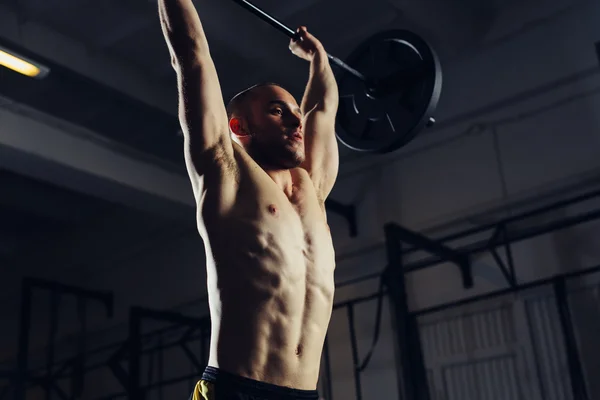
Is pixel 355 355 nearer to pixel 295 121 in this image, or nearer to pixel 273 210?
pixel 295 121

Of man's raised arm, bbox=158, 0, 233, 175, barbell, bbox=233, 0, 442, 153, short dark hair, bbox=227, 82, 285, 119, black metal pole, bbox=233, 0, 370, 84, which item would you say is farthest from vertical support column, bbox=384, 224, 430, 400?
man's raised arm, bbox=158, 0, 233, 175

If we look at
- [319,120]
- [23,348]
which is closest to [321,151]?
[319,120]

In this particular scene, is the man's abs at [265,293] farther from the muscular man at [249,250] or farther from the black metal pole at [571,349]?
the black metal pole at [571,349]

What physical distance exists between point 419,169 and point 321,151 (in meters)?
2.66

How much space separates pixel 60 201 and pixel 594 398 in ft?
14.0

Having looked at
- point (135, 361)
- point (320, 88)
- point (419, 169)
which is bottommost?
point (135, 361)

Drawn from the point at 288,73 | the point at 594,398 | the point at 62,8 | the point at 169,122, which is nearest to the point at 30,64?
the point at 62,8

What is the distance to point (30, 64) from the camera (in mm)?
3707

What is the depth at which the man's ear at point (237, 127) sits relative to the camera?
1878mm

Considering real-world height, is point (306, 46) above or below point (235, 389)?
above

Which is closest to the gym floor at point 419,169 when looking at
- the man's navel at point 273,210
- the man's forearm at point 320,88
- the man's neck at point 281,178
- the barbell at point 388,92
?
the barbell at point 388,92

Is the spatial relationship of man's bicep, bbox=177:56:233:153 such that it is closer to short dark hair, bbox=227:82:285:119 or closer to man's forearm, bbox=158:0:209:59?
man's forearm, bbox=158:0:209:59

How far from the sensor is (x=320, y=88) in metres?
2.29

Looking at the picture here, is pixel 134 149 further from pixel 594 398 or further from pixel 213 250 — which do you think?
pixel 213 250
